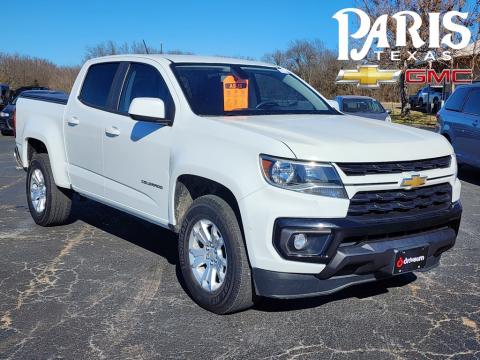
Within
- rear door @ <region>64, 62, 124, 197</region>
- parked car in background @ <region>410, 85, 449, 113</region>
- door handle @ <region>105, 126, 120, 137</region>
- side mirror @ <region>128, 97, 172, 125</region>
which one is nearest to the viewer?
side mirror @ <region>128, 97, 172, 125</region>

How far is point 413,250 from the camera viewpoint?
3.65 m

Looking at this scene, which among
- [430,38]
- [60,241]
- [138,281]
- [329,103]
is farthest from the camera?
[430,38]

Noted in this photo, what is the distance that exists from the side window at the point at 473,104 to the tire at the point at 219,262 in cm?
736

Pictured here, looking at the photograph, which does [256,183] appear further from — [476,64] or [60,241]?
[476,64]

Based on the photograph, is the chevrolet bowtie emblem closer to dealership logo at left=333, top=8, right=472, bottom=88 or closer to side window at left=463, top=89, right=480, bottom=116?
dealership logo at left=333, top=8, right=472, bottom=88

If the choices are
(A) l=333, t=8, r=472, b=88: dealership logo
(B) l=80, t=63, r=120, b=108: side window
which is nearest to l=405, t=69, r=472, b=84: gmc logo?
(A) l=333, t=8, r=472, b=88: dealership logo

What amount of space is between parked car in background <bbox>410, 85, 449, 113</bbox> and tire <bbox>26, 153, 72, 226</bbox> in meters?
28.3

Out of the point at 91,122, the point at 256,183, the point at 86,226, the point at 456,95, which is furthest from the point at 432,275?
the point at 456,95

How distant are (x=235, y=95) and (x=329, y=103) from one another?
1.09 meters

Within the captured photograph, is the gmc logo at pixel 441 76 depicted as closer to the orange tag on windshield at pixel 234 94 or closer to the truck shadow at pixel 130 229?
the truck shadow at pixel 130 229

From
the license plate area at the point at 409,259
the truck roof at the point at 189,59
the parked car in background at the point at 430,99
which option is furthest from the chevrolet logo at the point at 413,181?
the parked car in background at the point at 430,99

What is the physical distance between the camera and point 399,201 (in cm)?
365

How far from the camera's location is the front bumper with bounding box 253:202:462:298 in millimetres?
3414

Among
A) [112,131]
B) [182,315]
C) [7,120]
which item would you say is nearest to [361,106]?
[7,120]
